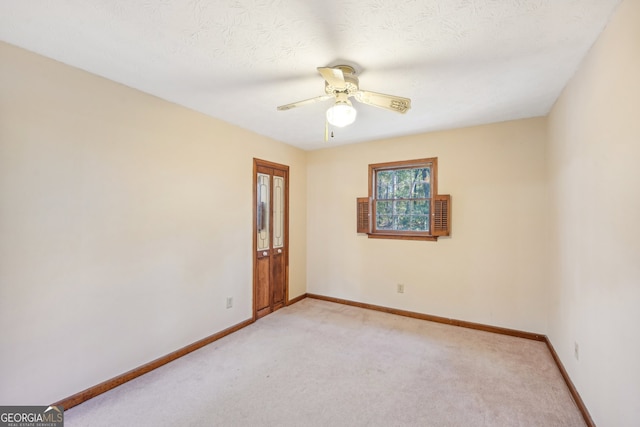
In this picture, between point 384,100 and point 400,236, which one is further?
point 400,236

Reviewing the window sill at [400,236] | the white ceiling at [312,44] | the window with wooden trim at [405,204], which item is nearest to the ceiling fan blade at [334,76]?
the white ceiling at [312,44]

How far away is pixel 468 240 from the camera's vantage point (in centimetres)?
336

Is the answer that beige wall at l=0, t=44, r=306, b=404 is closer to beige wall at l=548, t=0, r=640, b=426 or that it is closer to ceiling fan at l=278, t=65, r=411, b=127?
ceiling fan at l=278, t=65, r=411, b=127

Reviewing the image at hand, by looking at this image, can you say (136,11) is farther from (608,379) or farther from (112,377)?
(608,379)

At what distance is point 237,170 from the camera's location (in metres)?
3.37

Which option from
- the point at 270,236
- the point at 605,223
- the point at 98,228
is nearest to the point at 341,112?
the point at 605,223

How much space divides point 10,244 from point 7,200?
28cm

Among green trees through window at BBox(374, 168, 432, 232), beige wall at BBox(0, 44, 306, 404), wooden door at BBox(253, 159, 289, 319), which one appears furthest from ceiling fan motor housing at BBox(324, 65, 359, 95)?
green trees through window at BBox(374, 168, 432, 232)

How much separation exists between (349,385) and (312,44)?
99.2 inches

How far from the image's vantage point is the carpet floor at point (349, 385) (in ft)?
6.20

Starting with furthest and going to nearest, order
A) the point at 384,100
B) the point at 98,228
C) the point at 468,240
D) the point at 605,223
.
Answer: the point at 468,240
the point at 98,228
the point at 384,100
the point at 605,223

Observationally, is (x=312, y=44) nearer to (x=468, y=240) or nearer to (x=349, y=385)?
(x=349, y=385)

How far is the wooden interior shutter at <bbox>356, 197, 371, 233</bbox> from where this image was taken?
398cm

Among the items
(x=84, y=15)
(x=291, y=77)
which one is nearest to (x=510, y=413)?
(x=291, y=77)
